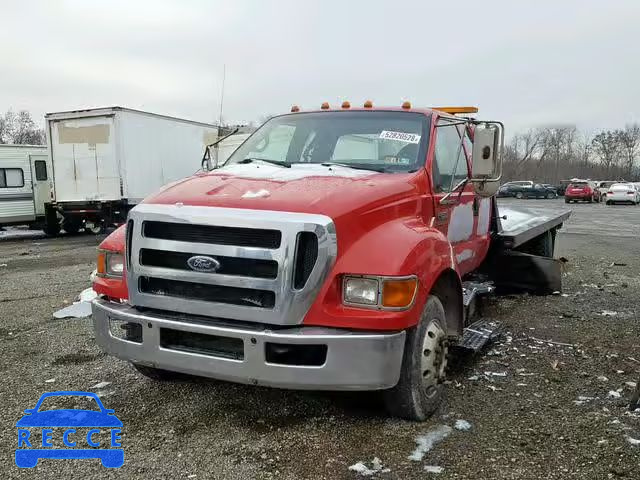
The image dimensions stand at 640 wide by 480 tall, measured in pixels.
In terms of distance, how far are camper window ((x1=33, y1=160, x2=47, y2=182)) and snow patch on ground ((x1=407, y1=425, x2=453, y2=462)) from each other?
16799 millimetres

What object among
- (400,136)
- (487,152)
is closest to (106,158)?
(400,136)

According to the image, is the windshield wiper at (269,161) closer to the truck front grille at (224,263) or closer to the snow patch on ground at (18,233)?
the truck front grille at (224,263)

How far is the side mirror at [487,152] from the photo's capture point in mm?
4234

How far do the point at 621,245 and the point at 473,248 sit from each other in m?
10.1

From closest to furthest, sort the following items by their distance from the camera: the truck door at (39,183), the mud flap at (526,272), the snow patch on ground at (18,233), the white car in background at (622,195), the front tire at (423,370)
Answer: the front tire at (423,370) < the mud flap at (526,272) < the truck door at (39,183) < the snow patch on ground at (18,233) < the white car in background at (622,195)

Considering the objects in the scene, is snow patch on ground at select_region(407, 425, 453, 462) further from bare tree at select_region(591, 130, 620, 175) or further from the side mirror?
bare tree at select_region(591, 130, 620, 175)

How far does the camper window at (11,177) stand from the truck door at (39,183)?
12.8 inches

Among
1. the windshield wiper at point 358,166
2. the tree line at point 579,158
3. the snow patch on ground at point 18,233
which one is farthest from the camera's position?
the tree line at point 579,158

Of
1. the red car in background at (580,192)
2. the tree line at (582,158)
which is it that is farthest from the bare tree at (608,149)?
the red car in background at (580,192)

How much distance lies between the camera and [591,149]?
8000cm

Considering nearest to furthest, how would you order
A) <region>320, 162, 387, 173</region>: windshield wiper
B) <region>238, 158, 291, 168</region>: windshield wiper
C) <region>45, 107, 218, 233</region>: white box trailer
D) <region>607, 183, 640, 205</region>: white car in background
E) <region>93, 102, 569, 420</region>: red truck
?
1. <region>93, 102, 569, 420</region>: red truck
2. <region>320, 162, 387, 173</region>: windshield wiper
3. <region>238, 158, 291, 168</region>: windshield wiper
4. <region>45, 107, 218, 233</region>: white box trailer
5. <region>607, 183, 640, 205</region>: white car in background

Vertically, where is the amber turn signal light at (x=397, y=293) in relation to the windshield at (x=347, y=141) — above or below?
below

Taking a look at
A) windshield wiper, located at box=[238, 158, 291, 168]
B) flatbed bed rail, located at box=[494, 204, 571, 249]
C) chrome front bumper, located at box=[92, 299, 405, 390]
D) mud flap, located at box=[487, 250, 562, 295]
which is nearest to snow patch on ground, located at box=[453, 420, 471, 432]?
chrome front bumper, located at box=[92, 299, 405, 390]

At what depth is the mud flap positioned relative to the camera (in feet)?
23.1
